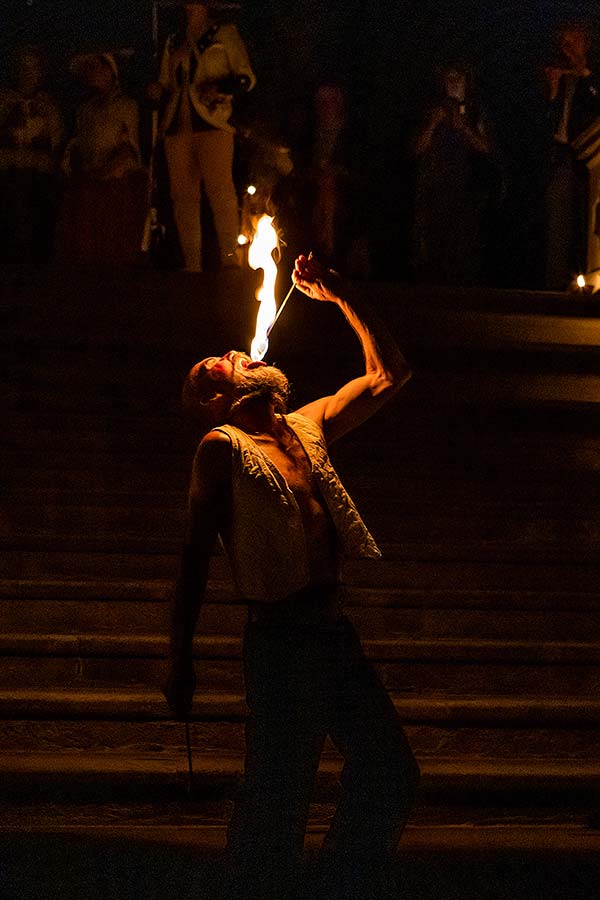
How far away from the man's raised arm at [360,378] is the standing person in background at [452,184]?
24.5 ft

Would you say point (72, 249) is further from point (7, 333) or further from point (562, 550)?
point (562, 550)

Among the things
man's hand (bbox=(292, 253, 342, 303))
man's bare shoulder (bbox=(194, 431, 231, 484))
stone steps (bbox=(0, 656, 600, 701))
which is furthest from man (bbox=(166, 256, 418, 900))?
stone steps (bbox=(0, 656, 600, 701))

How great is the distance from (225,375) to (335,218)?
7.98 meters

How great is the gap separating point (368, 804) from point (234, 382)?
1278mm

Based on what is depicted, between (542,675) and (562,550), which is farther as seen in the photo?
(562,550)

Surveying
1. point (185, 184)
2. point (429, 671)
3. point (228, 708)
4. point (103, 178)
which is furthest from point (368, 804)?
point (103, 178)

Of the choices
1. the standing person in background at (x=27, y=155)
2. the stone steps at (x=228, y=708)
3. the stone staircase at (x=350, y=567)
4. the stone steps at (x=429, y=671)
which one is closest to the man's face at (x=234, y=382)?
the stone staircase at (x=350, y=567)

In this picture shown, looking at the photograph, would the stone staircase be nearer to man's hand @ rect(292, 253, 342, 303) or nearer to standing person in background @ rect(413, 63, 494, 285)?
standing person in background @ rect(413, 63, 494, 285)

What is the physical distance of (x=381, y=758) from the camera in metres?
3.48

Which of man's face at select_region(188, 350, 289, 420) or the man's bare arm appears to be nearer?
the man's bare arm

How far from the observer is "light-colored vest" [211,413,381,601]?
3617 mm

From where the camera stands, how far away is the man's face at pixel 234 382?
12.8ft

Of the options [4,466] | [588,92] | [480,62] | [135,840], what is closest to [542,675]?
[135,840]

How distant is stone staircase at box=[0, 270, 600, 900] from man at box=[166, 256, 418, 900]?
42.5 inches
